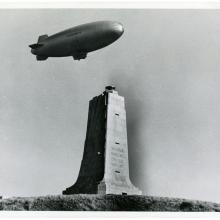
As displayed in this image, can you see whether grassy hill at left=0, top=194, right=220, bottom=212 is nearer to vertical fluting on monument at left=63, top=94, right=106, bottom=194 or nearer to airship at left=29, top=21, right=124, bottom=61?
vertical fluting on monument at left=63, top=94, right=106, bottom=194

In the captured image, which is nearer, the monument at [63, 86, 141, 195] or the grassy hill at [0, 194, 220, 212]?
the grassy hill at [0, 194, 220, 212]

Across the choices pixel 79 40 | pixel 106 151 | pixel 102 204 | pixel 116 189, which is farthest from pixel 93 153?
pixel 79 40

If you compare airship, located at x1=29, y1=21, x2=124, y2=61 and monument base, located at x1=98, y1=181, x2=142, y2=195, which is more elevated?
airship, located at x1=29, y1=21, x2=124, y2=61

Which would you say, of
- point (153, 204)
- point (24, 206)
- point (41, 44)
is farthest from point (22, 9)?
point (153, 204)

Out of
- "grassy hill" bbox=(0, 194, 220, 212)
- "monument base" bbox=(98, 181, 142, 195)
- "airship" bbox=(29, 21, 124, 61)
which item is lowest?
"grassy hill" bbox=(0, 194, 220, 212)

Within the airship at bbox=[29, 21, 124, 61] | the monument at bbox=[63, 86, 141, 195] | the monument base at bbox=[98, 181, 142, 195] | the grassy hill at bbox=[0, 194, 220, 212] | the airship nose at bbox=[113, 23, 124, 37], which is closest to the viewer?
the grassy hill at bbox=[0, 194, 220, 212]

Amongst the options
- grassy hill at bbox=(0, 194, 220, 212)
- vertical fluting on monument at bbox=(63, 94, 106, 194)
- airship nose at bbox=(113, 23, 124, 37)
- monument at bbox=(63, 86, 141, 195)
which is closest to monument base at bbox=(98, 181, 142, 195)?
monument at bbox=(63, 86, 141, 195)

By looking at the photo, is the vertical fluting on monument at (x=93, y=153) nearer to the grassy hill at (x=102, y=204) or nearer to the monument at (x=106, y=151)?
the monument at (x=106, y=151)
